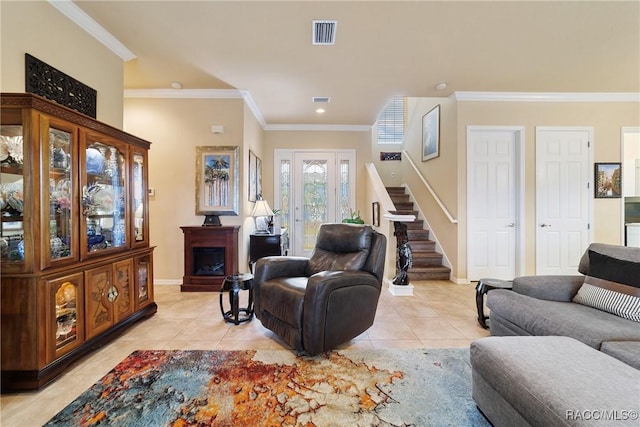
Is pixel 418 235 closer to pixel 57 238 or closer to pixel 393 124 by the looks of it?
pixel 393 124

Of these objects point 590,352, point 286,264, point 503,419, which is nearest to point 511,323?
point 590,352

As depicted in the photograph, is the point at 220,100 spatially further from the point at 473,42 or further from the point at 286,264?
the point at 473,42

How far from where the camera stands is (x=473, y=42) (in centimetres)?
272

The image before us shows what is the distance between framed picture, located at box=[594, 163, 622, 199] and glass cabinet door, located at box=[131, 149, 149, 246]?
19.7 feet

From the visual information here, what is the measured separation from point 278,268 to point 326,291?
2.33 feet

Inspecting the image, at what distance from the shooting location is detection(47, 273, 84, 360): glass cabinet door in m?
1.74

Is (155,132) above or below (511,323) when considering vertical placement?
above

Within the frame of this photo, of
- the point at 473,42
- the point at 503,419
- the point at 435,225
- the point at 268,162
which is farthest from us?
the point at 268,162

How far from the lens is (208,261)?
3.84 m

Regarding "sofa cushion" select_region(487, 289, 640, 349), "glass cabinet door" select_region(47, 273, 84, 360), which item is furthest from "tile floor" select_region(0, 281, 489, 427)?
"sofa cushion" select_region(487, 289, 640, 349)

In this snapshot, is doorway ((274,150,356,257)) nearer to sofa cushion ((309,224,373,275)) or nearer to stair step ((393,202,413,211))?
stair step ((393,202,413,211))

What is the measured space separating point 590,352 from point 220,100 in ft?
14.4

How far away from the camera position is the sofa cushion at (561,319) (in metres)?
1.46

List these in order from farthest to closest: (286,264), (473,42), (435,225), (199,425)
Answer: (435,225) < (473,42) < (286,264) < (199,425)
